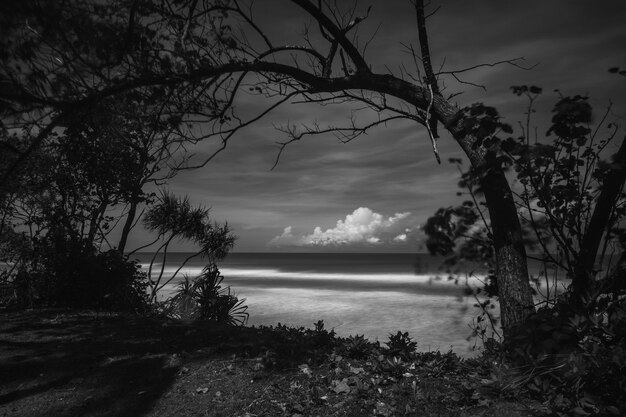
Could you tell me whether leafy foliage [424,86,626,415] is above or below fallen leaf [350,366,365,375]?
above

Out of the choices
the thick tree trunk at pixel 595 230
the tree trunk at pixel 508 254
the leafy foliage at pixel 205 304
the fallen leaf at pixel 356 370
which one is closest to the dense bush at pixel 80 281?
the leafy foliage at pixel 205 304

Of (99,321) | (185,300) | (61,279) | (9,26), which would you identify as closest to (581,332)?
(9,26)

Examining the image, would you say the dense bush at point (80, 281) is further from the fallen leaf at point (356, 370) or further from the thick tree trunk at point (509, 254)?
the thick tree trunk at point (509, 254)

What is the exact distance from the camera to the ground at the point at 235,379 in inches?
155

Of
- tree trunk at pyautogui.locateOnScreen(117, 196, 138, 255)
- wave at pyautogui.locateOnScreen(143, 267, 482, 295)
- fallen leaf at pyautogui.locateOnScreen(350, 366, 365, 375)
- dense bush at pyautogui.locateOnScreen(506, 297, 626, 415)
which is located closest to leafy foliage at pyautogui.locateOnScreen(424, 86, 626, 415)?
dense bush at pyautogui.locateOnScreen(506, 297, 626, 415)

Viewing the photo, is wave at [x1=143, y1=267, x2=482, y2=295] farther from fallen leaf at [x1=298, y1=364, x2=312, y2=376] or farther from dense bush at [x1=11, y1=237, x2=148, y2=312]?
fallen leaf at [x1=298, y1=364, x2=312, y2=376]

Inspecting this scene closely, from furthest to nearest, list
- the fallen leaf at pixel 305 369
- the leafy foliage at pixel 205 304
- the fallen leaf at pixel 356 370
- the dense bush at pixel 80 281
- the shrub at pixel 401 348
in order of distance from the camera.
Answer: the leafy foliage at pixel 205 304 < the dense bush at pixel 80 281 < the shrub at pixel 401 348 < the fallen leaf at pixel 305 369 < the fallen leaf at pixel 356 370

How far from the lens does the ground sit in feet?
12.9

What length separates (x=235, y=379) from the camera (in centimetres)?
464

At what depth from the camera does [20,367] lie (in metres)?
5.32

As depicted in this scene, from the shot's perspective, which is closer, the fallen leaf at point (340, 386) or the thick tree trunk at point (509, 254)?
the fallen leaf at point (340, 386)

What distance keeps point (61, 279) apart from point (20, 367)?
14.3ft

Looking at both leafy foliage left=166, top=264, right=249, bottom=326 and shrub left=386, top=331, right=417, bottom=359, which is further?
leafy foliage left=166, top=264, right=249, bottom=326

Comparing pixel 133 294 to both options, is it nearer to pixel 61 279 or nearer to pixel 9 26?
pixel 61 279
